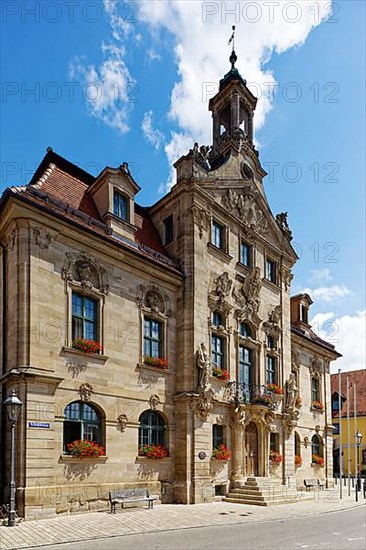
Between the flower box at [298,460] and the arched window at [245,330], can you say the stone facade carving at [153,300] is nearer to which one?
the arched window at [245,330]

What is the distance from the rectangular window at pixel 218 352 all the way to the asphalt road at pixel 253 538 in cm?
890

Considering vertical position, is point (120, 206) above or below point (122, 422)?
above

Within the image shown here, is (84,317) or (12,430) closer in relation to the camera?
(12,430)

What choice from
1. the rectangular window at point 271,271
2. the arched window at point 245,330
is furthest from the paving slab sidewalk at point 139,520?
the rectangular window at point 271,271

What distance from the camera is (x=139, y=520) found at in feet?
55.2

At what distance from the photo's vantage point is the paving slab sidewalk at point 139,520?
13.7 meters

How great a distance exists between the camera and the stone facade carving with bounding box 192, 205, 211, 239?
25.1m

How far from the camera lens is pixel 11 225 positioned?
18.5m

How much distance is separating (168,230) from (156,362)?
281 inches

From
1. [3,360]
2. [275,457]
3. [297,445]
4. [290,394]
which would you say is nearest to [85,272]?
[3,360]

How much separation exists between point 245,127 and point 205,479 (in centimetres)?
2113

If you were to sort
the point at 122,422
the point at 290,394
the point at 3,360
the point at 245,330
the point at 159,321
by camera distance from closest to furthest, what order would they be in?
the point at 3,360 < the point at 122,422 < the point at 159,321 < the point at 245,330 < the point at 290,394

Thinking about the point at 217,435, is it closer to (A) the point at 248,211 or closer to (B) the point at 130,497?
(B) the point at 130,497

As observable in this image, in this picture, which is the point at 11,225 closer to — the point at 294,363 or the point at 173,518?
the point at 173,518
